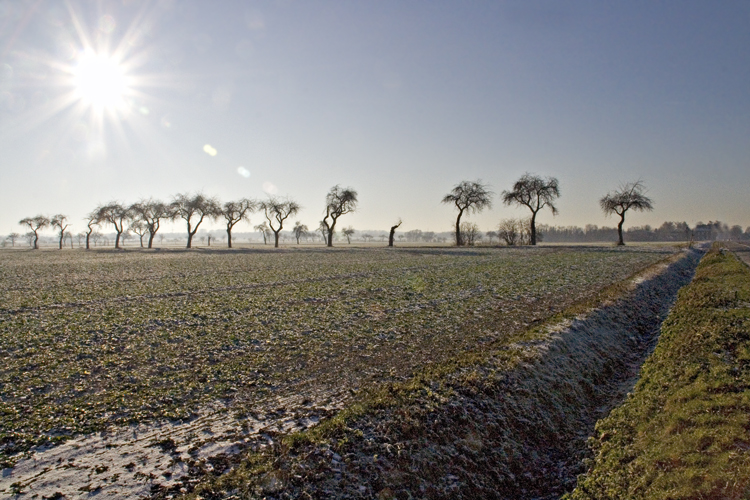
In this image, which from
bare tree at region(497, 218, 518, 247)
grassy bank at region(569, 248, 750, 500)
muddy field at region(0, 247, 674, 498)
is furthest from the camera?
bare tree at region(497, 218, 518, 247)

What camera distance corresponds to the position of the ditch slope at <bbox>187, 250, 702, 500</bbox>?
553 cm

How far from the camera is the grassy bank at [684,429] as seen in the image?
5.50 m

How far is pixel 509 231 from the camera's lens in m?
84.8

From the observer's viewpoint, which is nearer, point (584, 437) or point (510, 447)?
point (510, 447)

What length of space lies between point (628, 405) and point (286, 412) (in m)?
6.99

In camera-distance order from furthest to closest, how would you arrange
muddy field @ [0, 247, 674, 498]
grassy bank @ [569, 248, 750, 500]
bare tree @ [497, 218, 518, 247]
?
bare tree @ [497, 218, 518, 247] → muddy field @ [0, 247, 674, 498] → grassy bank @ [569, 248, 750, 500]

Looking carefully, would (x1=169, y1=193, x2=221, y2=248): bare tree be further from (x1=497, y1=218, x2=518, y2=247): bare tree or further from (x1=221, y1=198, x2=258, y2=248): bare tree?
(x1=497, y1=218, x2=518, y2=247): bare tree

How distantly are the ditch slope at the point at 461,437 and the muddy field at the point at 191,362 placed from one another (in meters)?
0.81

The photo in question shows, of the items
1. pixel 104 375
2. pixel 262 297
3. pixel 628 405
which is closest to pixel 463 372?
pixel 628 405

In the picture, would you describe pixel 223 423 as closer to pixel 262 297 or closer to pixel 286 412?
pixel 286 412

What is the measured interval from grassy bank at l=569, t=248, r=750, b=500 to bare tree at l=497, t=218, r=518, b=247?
246ft

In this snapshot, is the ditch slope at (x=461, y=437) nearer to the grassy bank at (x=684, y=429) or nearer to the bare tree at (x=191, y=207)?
the grassy bank at (x=684, y=429)

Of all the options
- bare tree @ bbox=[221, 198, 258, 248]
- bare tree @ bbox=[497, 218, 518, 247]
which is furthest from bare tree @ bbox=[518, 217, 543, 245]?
bare tree @ bbox=[221, 198, 258, 248]

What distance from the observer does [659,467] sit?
5.89 metres
